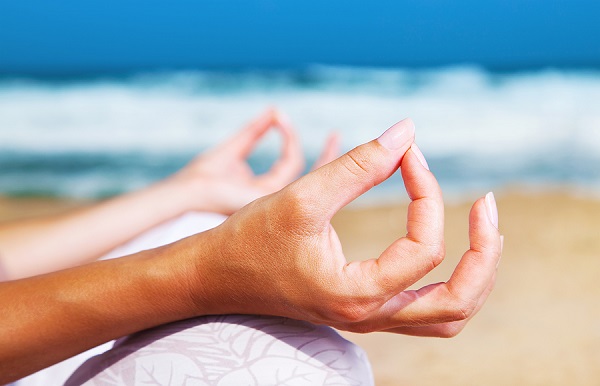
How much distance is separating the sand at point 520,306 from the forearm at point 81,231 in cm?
69

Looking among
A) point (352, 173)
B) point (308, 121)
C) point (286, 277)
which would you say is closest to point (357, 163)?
point (352, 173)

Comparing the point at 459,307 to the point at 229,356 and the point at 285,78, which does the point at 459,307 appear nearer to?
the point at 229,356

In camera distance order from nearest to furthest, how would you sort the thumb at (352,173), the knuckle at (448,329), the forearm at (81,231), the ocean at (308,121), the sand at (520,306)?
the thumb at (352,173) → the knuckle at (448,329) → the forearm at (81,231) → the sand at (520,306) → the ocean at (308,121)

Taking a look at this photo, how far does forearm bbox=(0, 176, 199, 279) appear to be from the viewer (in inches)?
38.6

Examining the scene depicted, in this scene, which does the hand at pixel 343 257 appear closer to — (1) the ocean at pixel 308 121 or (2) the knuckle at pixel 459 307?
(2) the knuckle at pixel 459 307

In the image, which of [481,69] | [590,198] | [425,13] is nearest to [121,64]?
[425,13]

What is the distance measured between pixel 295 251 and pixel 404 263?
0.09 m

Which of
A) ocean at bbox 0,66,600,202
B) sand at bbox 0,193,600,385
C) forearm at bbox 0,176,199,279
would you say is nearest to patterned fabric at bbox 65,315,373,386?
forearm at bbox 0,176,199,279

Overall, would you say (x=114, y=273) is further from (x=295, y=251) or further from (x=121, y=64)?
(x=121, y=64)

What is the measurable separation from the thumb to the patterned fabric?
0.52 feet

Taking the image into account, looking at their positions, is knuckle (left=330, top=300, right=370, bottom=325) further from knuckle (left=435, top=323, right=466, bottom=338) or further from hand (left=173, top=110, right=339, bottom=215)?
hand (left=173, top=110, right=339, bottom=215)

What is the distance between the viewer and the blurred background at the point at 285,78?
3.48 m

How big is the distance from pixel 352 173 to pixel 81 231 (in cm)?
58

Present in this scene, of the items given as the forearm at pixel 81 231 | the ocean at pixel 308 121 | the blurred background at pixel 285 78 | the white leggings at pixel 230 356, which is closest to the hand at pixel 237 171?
the forearm at pixel 81 231
